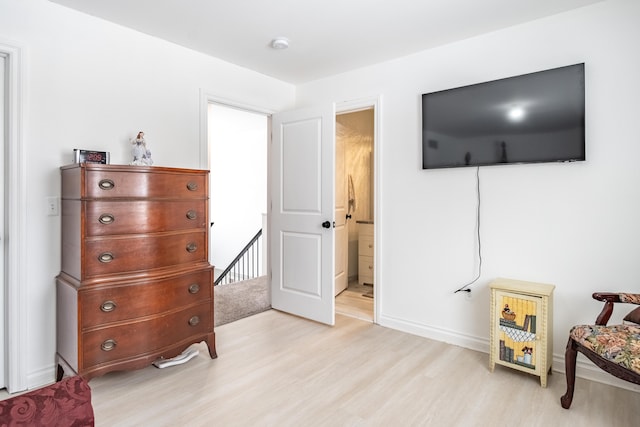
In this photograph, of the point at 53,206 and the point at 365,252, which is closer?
the point at 53,206

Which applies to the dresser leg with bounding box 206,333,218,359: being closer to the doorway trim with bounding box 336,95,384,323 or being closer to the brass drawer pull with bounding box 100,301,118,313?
the brass drawer pull with bounding box 100,301,118,313

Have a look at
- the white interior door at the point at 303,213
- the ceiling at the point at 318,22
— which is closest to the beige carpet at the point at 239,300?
the white interior door at the point at 303,213

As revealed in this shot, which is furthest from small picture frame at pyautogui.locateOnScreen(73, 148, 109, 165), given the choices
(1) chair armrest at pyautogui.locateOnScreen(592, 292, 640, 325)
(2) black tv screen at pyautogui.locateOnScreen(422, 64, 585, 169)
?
(1) chair armrest at pyautogui.locateOnScreen(592, 292, 640, 325)

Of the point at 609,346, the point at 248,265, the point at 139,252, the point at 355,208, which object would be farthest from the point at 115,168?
the point at 248,265

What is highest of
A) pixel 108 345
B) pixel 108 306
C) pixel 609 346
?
pixel 108 306

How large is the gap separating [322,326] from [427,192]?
1.56 meters

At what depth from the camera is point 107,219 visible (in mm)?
2146

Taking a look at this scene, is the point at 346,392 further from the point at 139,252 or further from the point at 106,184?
the point at 106,184

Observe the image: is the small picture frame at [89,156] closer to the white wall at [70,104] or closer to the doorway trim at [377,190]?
the white wall at [70,104]

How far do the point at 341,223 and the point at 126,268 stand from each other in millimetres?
2678

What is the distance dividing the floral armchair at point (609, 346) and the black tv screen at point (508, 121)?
0.98m

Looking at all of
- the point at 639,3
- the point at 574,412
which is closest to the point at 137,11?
the point at 639,3

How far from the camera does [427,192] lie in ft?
10.0

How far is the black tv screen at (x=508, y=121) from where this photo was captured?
7.73 ft
